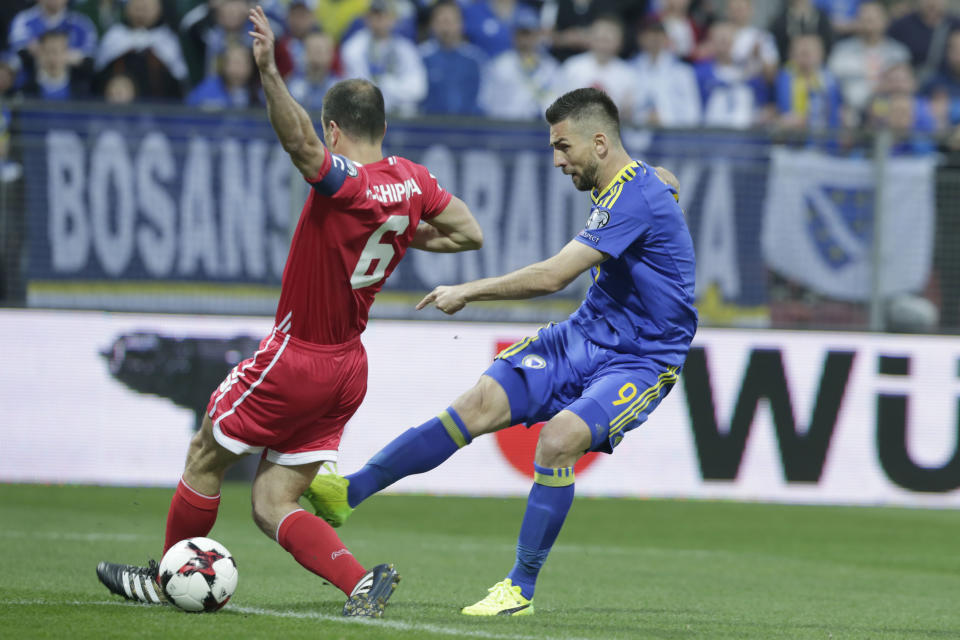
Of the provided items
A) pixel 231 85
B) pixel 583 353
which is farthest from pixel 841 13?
pixel 583 353

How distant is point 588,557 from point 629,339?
109 inches

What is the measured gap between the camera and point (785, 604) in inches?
262

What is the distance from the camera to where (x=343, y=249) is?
5258 mm

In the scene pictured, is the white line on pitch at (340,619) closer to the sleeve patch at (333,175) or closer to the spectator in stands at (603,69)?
the sleeve patch at (333,175)

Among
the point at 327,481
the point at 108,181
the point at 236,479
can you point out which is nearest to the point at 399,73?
the point at 108,181

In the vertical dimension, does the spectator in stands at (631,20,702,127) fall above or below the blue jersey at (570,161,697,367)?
above

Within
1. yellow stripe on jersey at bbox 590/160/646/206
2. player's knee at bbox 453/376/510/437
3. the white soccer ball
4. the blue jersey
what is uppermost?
yellow stripe on jersey at bbox 590/160/646/206

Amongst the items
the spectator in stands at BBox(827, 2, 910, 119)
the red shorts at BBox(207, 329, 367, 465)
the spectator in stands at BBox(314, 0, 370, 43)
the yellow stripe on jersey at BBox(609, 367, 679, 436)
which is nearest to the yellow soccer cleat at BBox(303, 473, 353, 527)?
the red shorts at BBox(207, 329, 367, 465)

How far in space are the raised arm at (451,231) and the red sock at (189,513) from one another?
1.38m

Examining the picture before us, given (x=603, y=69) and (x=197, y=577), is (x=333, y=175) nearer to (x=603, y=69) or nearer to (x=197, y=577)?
(x=197, y=577)

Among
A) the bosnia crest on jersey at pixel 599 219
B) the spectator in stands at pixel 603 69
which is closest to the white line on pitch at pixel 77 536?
the bosnia crest on jersey at pixel 599 219

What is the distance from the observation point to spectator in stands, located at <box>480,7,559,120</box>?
41.8 ft

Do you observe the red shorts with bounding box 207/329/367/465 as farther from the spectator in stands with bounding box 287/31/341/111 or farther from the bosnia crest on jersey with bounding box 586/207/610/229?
the spectator in stands with bounding box 287/31/341/111

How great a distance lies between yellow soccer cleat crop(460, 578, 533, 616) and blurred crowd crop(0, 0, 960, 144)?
683cm
